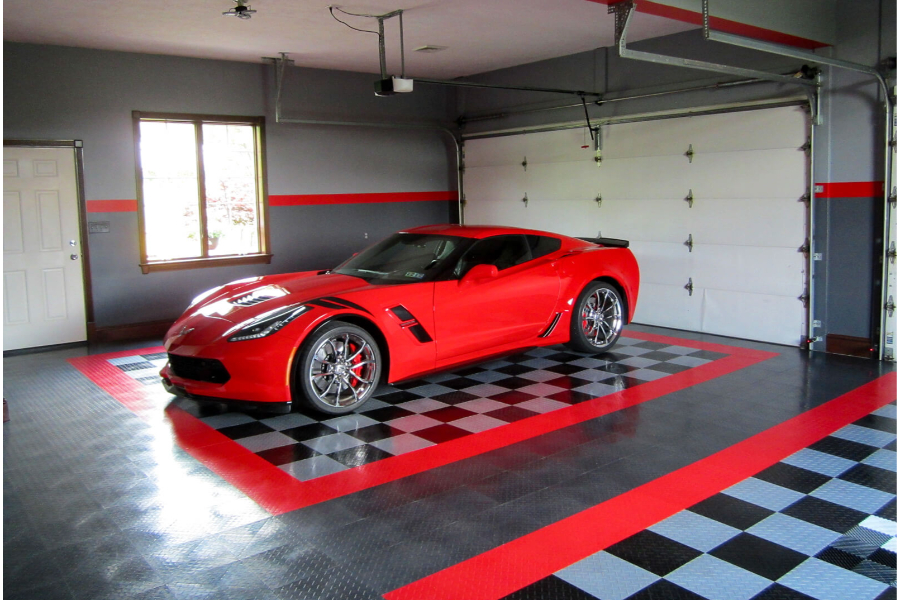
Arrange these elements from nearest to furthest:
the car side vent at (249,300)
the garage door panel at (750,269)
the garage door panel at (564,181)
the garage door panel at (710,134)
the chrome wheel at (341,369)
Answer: the chrome wheel at (341,369) < the car side vent at (249,300) < the garage door panel at (710,134) < the garage door panel at (750,269) < the garage door panel at (564,181)

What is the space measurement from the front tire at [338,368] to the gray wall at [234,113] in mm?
4306

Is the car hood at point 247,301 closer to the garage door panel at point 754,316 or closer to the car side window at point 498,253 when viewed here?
the car side window at point 498,253

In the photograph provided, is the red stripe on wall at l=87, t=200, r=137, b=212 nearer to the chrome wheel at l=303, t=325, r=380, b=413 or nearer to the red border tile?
the red border tile

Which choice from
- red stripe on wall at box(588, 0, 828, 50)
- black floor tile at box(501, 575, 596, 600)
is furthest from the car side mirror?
black floor tile at box(501, 575, 596, 600)

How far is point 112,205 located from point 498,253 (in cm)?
464

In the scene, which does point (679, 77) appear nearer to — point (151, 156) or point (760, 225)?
point (760, 225)

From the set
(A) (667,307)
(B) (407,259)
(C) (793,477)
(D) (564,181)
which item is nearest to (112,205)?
(B) (407,259)

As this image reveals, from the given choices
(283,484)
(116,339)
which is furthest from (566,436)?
(116,339)

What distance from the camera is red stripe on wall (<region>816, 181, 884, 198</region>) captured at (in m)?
6.36

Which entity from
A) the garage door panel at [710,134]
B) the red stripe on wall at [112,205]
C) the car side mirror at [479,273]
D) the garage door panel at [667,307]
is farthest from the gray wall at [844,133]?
the red stripe on wall at [112,205]

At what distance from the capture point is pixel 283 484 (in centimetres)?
378

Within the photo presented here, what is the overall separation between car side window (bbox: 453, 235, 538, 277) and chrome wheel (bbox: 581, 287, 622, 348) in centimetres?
80

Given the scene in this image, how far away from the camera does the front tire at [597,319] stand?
6.24 meters

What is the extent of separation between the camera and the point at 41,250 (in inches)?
295
